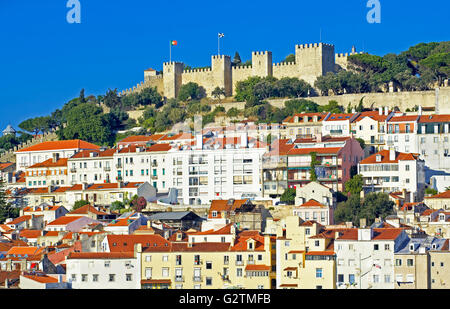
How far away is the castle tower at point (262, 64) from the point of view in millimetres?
74188

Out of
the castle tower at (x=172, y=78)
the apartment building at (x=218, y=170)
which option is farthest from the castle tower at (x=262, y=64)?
the apartment building at (x=218, y=170)

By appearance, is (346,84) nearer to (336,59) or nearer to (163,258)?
(336,59)

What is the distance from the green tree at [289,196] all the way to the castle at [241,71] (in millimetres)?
26609

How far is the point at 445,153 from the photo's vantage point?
167ft

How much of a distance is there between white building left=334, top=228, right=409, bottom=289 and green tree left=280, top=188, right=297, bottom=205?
1375 centimetres

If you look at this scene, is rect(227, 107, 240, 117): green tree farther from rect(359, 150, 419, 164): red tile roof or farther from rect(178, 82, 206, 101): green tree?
rect(359, 150, 419, 164): red tile roof

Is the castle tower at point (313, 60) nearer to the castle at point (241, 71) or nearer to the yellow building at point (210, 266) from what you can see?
the castle at point (241, 71)

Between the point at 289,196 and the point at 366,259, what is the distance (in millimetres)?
14971

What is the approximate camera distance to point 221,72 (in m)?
76.6

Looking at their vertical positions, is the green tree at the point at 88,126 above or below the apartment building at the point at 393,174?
above

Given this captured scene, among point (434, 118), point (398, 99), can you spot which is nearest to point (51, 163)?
point (398, 99)

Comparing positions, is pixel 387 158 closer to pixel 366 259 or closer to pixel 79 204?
pixel 79 204
